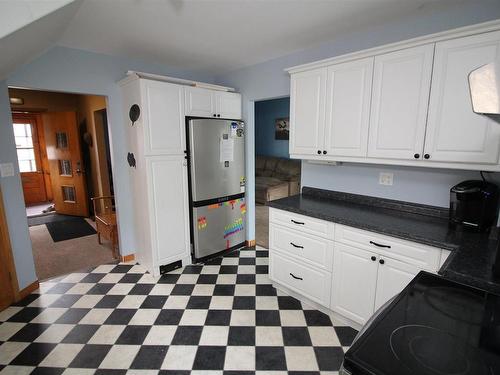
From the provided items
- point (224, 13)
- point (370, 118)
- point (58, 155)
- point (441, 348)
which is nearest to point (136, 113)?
point (224, 13)

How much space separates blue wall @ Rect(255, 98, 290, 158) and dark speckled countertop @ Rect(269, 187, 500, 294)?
3741mm

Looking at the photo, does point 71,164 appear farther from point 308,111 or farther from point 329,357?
point 329,357

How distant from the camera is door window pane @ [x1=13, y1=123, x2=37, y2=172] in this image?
5516 millimetres

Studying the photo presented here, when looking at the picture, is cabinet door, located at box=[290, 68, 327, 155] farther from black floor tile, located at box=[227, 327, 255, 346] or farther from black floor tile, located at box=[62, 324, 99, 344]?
black floor tile, located at box=[62, 324, 99, 344]

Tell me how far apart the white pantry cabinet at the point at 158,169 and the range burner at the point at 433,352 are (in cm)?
244

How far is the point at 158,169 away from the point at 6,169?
1.29 m

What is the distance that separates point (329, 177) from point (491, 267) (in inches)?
61.4

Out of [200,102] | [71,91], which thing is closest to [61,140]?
[71,91]

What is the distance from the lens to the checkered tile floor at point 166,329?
176cm

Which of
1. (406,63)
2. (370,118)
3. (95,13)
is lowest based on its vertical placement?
(370,118)

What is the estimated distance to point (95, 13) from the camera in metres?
1.86

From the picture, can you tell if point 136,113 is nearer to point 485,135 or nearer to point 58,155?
point 485,135

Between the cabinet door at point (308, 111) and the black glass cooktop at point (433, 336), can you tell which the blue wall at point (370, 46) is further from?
the black glass cooktop at point (433, 336)

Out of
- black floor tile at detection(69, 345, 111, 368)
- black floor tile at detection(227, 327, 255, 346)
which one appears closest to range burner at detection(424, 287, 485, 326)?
black floor tile at detection(227, 327, 255, 346)
